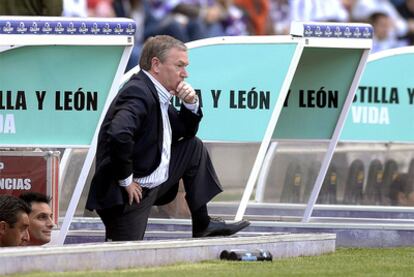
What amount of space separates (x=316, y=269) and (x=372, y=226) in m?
2.68

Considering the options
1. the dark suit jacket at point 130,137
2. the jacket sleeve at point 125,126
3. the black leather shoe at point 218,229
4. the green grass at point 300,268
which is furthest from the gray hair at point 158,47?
the green grass at point 300,268

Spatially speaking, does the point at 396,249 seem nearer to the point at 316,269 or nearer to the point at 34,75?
the point at 316,269

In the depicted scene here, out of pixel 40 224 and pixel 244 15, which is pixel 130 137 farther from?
pixel 244 15

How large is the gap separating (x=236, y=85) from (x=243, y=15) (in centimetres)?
1411

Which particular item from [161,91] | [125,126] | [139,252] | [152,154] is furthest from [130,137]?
[139,252]

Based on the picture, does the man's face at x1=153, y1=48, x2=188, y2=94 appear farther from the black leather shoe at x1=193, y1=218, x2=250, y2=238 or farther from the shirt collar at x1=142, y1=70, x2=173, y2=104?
the black leather shoe at x1=193, y1=218, x2=250, y2=238

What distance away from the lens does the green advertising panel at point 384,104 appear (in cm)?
1458

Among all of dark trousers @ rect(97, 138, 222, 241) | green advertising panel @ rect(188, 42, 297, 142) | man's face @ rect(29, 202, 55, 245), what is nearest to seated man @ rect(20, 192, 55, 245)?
man's face @ rect(29, 202, 55, 245)

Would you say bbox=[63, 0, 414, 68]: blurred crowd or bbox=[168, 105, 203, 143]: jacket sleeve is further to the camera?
bbox=[63, 0, 414, 68]: blurred crowd

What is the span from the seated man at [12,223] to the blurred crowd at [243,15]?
40.9 feet

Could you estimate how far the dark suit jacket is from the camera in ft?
35.2

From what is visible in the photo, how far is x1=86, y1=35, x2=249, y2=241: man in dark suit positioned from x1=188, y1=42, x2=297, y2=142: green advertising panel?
1807 mm

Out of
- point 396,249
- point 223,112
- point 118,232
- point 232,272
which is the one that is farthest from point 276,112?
point 232,272

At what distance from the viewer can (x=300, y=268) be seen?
1030 centimetres
